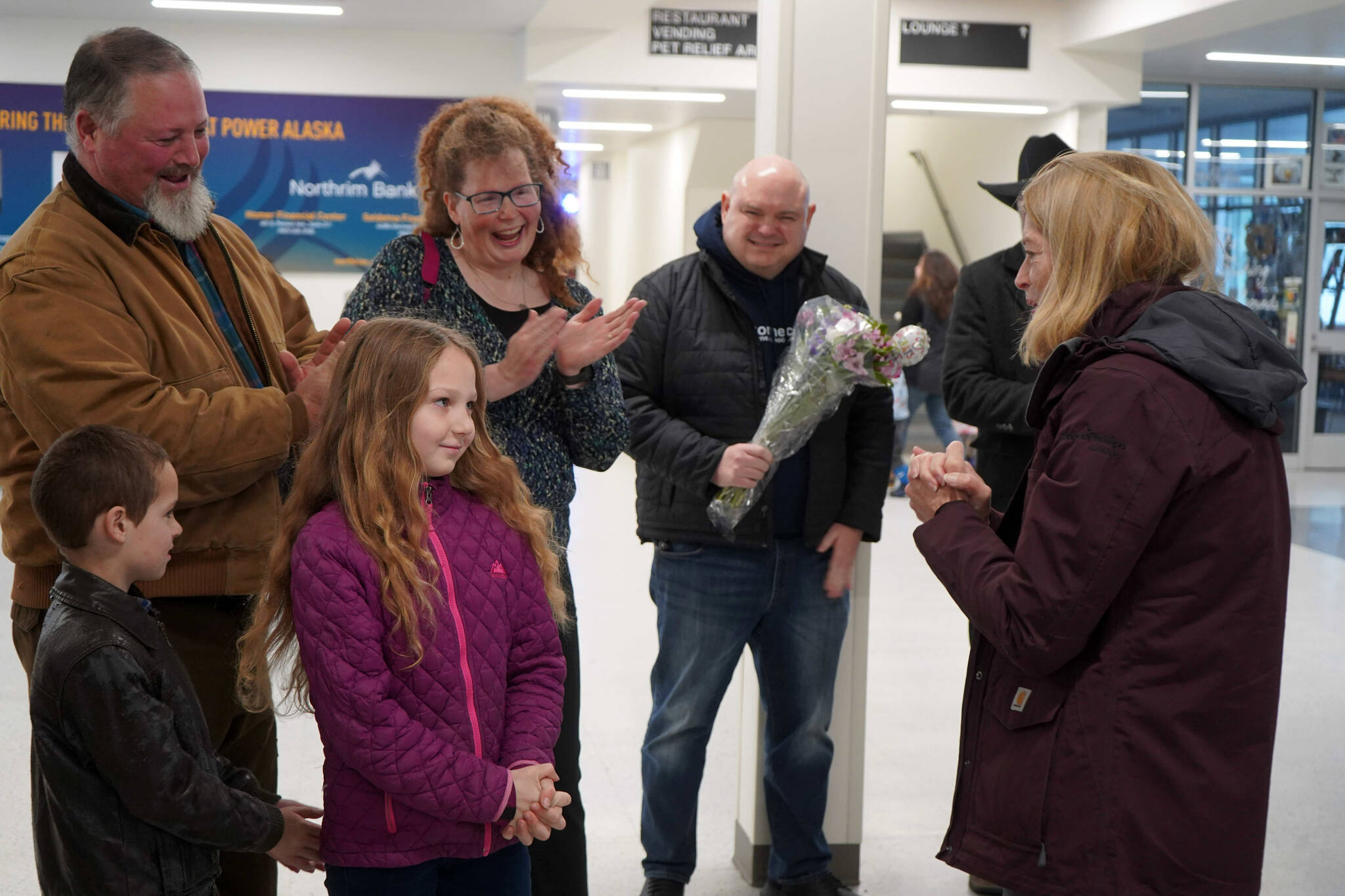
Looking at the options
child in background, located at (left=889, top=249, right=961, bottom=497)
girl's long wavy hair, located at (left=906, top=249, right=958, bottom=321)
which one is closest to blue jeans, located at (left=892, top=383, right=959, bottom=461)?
child in background, located at (left=889, top=249, right=961, bottom=497)

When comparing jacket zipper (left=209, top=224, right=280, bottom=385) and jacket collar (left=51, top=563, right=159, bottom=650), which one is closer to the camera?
jacket collar (left=51, top=563, right=159, bottom=650)

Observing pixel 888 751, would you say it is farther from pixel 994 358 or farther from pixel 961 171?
pixel 961 171

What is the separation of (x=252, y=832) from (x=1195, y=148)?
11.6 meters

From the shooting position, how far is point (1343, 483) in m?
10.7

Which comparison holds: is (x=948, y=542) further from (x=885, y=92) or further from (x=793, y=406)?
(x=885, y=92)

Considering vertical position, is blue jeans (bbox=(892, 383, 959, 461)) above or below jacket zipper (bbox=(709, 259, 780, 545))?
below

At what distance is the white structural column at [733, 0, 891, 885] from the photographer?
2.89 m

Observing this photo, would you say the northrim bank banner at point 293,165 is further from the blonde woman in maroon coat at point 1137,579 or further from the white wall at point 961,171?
the blonde woman in maroon coat at point 1137,579

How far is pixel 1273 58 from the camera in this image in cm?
1006

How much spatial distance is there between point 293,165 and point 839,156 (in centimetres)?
809

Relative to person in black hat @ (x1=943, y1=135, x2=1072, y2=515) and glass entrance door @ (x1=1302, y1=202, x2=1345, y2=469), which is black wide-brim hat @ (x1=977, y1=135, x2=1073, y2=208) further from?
glass entrance door @ (x1=1302, y1=202, x2=1345, y2=469)

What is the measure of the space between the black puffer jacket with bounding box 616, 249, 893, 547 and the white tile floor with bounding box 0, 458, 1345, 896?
38.8 inches

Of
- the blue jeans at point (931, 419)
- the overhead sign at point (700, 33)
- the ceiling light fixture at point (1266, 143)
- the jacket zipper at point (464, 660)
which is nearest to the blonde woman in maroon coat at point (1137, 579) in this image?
the jacket zipper at point (464, 660)

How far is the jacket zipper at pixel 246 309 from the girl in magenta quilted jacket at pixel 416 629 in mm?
346
